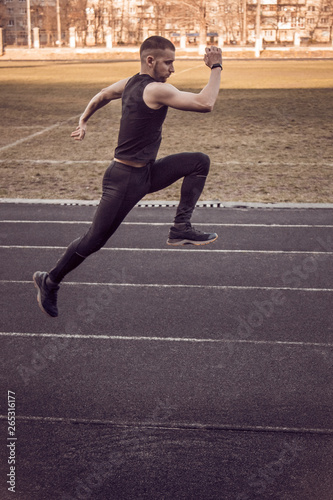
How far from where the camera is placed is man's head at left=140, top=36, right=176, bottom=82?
4359 mm

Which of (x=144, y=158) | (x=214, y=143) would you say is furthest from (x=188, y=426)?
(x=214, y=143)

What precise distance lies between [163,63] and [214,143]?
486 inches

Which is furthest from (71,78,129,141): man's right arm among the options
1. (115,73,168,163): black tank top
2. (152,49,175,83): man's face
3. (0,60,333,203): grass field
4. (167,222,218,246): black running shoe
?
(0,60,333,203): grass field

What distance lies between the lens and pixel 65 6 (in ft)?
336

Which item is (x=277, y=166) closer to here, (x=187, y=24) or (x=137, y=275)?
(x=137, y=275)

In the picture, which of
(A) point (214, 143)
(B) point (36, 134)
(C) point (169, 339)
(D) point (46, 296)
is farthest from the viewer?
(B) point (36, 134)

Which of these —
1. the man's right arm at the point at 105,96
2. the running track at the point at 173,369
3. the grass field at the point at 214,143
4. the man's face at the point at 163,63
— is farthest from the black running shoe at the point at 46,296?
the grass field at the point at 214,143

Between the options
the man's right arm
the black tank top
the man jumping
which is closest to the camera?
the man jumping

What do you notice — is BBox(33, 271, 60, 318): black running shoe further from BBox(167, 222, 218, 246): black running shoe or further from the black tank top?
the black tank top

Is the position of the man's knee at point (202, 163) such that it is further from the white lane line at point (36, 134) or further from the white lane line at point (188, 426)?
the white lane line at point (36, 134)

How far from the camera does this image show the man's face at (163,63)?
14.3ft

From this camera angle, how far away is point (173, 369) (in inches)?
204

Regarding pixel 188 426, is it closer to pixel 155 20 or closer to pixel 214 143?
pixel 214 143

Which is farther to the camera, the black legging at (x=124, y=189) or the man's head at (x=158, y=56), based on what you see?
the black legging at (x=124, y=189)
